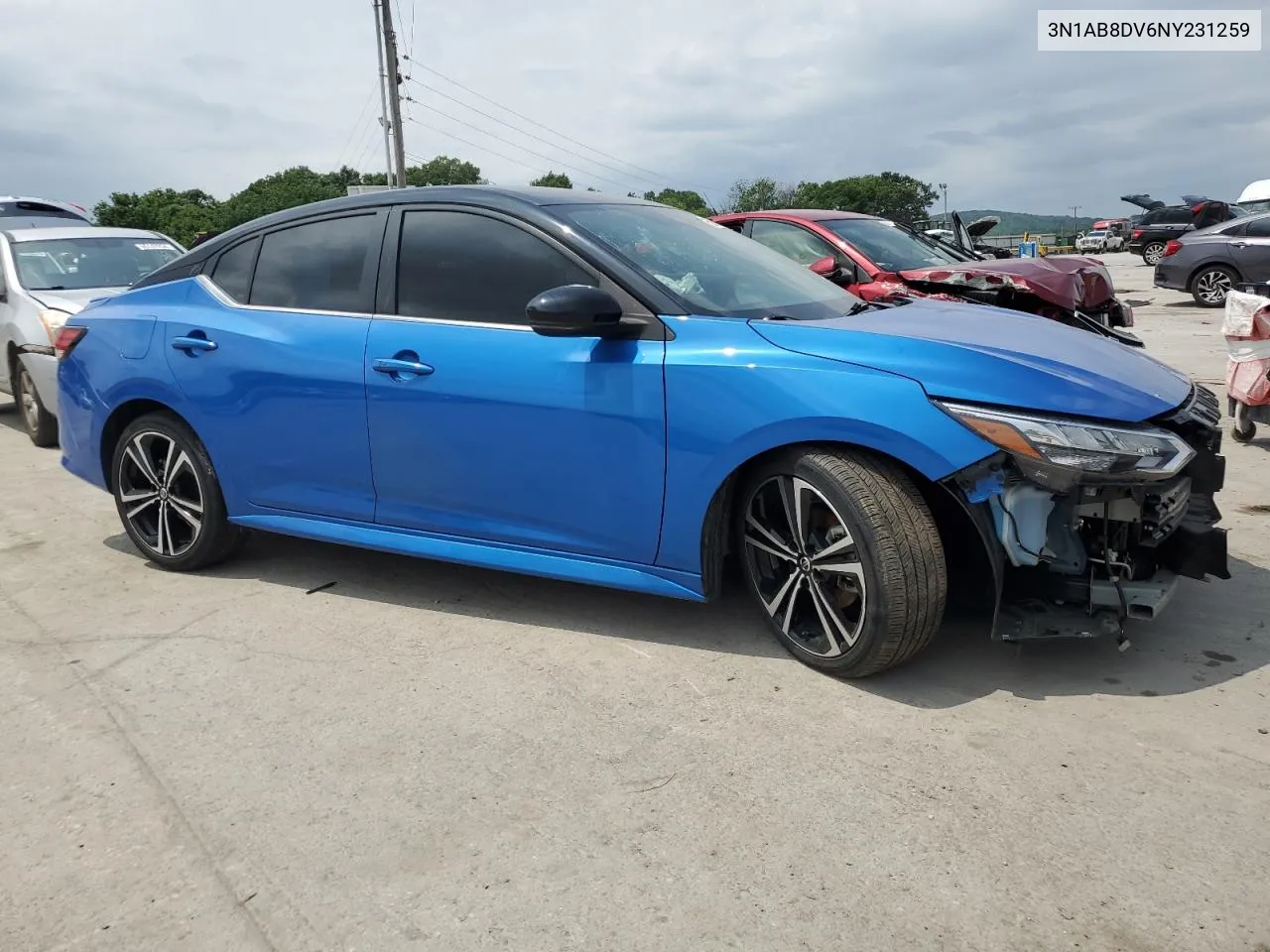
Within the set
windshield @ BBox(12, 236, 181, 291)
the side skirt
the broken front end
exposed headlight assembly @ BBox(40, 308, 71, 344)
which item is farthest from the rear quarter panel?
windshield @ BBox(12, 236, 181, 291)

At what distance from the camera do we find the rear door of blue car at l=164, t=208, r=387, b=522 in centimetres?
391

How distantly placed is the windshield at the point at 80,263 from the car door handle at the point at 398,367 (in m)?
5.30

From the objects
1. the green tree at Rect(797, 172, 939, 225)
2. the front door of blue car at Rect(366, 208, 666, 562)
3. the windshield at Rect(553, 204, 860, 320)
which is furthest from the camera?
the green tree at Rect(797, 172, 939, 225)

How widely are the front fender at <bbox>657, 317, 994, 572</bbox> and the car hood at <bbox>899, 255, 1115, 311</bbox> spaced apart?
3665 millimetres

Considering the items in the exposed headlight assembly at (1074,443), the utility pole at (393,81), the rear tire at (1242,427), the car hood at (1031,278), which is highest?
the utility pole at (393,81)

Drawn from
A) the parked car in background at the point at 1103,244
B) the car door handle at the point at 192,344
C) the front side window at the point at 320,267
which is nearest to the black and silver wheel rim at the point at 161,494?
the car door handle at the point at 192,344

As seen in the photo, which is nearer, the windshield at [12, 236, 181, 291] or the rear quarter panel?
the rear quarter panel

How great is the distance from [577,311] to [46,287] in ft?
21.1

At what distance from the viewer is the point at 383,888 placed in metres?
2.32

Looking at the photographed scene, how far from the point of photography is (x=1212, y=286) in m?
15.2

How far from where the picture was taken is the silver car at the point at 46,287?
742cm

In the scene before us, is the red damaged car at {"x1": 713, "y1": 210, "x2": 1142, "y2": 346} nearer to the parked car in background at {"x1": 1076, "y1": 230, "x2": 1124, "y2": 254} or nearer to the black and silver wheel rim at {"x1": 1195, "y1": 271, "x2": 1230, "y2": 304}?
the black and silver wheel rim at {"x1": 1195, "y1": 271, "x2": 1230, "y2": 304}

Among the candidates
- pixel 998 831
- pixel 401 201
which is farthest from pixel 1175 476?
pixel 401 201

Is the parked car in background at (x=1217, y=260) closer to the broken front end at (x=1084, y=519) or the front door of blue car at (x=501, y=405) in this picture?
the broken front end at (x=1084, y=519)
